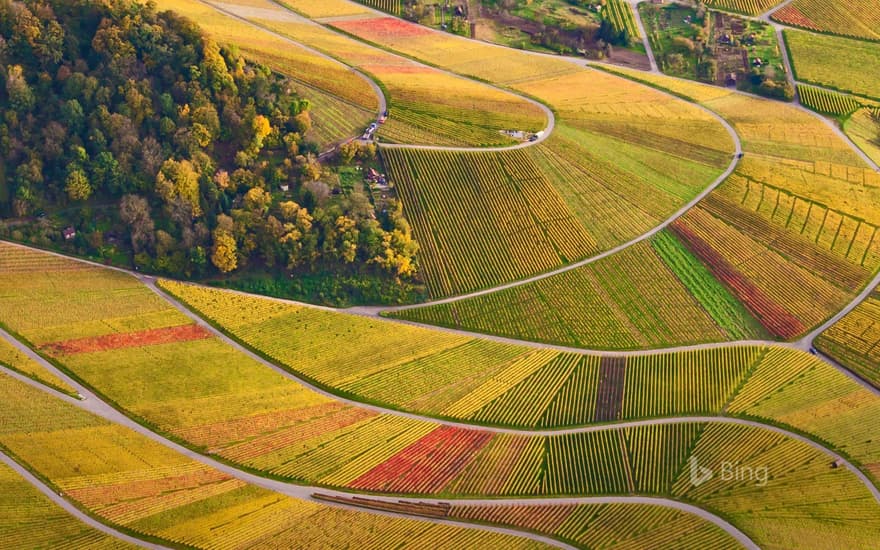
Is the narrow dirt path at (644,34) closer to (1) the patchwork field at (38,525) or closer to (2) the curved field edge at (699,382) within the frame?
(2) the curved field edge at (699,382)

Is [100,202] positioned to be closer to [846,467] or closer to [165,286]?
[165,286]

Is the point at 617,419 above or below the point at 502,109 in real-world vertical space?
below

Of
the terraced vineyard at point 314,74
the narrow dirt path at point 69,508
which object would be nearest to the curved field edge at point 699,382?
the narrow dirt path at point 69,508

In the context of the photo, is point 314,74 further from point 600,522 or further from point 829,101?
point 829,101

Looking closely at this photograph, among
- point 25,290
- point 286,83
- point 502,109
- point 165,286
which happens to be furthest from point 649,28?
point 25,290

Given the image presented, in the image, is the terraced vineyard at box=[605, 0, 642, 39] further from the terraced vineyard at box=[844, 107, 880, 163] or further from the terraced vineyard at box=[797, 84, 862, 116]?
the terraced vineyard at box=[844, 107, 880, 163]

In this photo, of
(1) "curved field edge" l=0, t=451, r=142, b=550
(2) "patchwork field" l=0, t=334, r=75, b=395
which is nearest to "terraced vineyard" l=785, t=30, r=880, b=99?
(2) "patchwork field" l=0, t=334, r=75, b=395

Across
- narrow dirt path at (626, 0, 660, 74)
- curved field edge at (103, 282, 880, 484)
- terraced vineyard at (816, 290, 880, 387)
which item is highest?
narrow dirt path at (626, 0, 660, 74)

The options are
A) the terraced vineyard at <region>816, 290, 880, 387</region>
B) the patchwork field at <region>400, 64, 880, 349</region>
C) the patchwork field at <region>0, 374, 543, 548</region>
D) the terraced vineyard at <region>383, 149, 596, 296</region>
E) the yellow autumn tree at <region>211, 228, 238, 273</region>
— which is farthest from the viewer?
the terraced vineyard at <region>383, 149, 596, 296</region>

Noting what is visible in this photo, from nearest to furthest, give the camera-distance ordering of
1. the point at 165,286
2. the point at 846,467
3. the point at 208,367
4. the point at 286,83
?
the point at 846,467 → the point at 208,367 → the point at 165,286 → the point at 286,83
